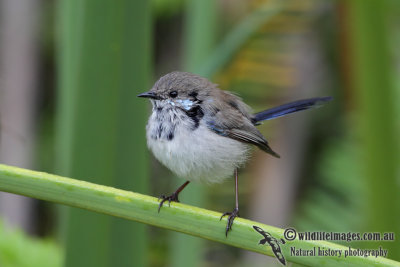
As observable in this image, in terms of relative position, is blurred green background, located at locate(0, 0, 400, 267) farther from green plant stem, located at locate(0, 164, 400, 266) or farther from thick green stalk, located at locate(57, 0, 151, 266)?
green plant stem, located at locate(0, 164, 400, 266)

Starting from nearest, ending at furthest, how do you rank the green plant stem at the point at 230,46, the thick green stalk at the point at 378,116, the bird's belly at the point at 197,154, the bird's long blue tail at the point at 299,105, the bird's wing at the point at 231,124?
the thick green stalk at the point at 378,116 → the bird's belly at the point at 197,154 → the bird's wing at the point at 231,124 → the green plant stem at the point at 230,46 → the bird's long blue tail at the point at 299,105

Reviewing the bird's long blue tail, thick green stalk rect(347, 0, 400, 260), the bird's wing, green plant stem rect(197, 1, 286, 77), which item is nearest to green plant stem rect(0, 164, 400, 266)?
thick green stalk rect(347, 0, 400, 260)

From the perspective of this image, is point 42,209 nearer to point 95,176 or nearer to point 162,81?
point 162,81

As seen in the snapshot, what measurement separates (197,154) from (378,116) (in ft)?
2.68

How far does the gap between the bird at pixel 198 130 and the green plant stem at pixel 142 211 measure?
801mm

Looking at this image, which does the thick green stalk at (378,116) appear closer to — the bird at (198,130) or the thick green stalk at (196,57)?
the bird at (198,130)

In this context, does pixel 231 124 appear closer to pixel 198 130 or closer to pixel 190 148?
pixel 198 130

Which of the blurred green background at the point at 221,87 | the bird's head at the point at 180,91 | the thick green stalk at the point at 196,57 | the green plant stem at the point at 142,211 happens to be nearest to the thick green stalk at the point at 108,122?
the blurred green background at the point at 221,87

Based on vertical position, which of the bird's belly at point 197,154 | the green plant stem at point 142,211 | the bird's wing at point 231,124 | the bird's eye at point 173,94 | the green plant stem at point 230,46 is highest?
the green plant stem at point 230,46

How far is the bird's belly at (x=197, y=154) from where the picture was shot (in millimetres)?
2410

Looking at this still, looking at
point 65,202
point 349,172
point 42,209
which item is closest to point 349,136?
point 349,172

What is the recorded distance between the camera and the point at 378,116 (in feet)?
7.54

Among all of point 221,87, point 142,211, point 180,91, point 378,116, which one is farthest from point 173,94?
point 221,87

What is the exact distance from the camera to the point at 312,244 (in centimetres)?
145
